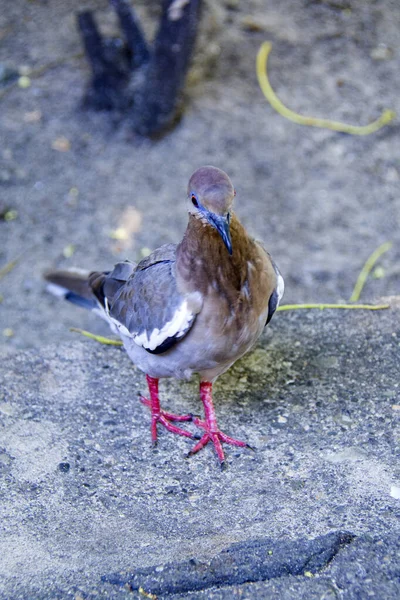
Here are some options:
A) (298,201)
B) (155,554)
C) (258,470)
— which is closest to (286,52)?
(298,201)

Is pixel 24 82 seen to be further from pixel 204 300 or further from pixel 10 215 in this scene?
pixel 204 300

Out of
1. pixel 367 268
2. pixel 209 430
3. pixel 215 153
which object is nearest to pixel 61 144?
pixel 215 153

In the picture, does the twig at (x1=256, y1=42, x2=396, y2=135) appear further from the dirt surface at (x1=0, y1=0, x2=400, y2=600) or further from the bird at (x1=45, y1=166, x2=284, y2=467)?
the bird at (x1=45, y1=166, x2=284, y2=467)

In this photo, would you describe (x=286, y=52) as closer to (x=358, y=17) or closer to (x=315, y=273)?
(x=358, y=17)

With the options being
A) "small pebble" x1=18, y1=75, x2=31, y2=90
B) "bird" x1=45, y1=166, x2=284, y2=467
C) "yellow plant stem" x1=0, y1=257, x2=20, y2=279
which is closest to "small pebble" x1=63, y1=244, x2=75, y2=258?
"yellow plant stem" x1=0, y1=257, x2=20, y2=279

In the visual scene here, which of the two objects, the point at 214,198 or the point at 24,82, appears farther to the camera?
the point at 24,82

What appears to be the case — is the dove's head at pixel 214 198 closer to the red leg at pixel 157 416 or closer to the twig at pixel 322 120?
the red leg at pixel 157 416

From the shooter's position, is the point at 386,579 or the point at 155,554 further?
the point at 155,554
